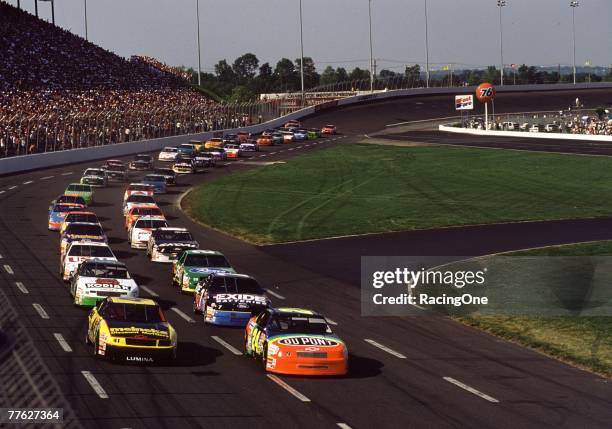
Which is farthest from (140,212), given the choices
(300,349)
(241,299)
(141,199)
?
(300,349)

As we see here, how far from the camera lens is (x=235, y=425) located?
17.9m

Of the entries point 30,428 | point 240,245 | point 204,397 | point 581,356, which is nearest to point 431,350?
point 581,356

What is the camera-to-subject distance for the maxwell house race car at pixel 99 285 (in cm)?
2908

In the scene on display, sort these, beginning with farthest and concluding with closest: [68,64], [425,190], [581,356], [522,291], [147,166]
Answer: [68,64]
[147,166]
[425,190]
[522,291]
[581,356]

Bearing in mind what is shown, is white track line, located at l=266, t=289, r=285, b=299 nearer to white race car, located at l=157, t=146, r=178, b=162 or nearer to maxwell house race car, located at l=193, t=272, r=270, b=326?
maxwell house race car, located at l=193, t=272, r=270, b=326

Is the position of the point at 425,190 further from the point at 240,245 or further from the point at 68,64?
the point at 68,64

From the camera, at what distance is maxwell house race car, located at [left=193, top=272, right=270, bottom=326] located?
27.6m

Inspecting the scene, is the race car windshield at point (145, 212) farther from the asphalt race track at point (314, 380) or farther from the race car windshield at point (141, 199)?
the race car windshield at point (141, 199)

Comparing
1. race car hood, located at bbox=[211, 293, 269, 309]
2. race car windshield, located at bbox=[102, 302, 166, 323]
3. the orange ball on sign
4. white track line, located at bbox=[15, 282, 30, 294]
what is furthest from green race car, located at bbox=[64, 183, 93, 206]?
the orange ball on sign

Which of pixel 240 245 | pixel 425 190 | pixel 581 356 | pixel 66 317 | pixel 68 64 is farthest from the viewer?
pixel 68 64

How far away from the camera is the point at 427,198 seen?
63.5 metres

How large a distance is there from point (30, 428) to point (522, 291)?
815 inches

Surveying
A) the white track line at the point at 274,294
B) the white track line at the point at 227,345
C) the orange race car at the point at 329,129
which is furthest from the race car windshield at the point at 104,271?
the orange race car at the point at 329,129

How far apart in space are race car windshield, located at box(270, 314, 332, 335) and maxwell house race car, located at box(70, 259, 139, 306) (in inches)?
281
